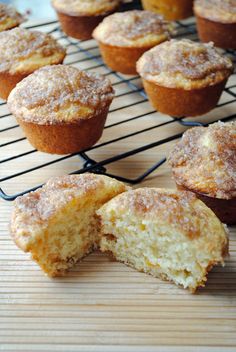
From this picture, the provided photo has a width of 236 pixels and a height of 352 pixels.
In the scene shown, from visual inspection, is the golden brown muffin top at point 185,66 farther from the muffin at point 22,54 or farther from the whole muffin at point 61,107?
the muffin at point 22,54

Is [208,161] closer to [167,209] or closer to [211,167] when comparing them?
[211,167]

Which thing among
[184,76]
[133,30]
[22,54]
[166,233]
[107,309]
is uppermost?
[22,54]

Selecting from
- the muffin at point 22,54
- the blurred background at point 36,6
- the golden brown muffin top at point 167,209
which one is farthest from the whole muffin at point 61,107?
the blurred background at point 36,6

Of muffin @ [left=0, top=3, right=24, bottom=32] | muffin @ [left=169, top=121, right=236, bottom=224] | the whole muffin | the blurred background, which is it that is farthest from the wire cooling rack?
the blurred background

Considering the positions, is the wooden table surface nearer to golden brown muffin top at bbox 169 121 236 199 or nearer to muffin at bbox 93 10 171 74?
golden brown muffin top at bbox 169 121 236 199

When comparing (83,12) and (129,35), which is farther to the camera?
(83,12)

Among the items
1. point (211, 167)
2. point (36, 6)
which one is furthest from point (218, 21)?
point (36, 6)
